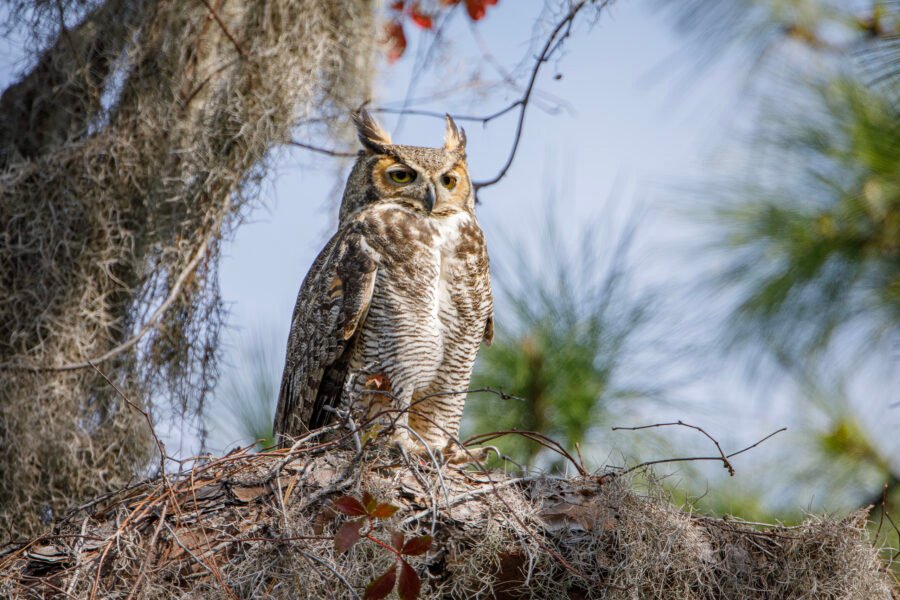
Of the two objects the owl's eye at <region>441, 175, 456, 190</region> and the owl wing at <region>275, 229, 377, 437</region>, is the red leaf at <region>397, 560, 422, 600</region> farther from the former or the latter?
the owl's eye at <region>441, 175, 456, 190</region>

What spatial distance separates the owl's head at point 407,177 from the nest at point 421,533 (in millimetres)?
868

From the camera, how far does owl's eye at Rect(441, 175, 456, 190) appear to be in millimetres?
2844

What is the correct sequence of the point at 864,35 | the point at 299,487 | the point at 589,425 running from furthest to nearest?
the point at 589,425 → the point at 864,35 → the point at 299,487

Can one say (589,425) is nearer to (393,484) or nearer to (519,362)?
(519,362)

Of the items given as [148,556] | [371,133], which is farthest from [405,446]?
[371,133]

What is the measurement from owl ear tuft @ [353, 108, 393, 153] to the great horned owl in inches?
4.3

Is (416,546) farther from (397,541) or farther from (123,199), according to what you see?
(123,199)

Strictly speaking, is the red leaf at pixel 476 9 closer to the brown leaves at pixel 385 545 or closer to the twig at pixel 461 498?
the twig at pixel 461 498

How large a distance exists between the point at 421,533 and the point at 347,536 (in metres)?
0.31

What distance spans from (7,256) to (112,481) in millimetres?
691

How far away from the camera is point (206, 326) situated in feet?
9.68

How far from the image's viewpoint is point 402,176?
9.36 feet

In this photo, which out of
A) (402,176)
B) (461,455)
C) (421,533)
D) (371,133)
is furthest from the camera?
(371,133)

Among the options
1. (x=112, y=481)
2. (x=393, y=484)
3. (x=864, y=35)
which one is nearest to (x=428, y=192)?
(x=393, y=484)
